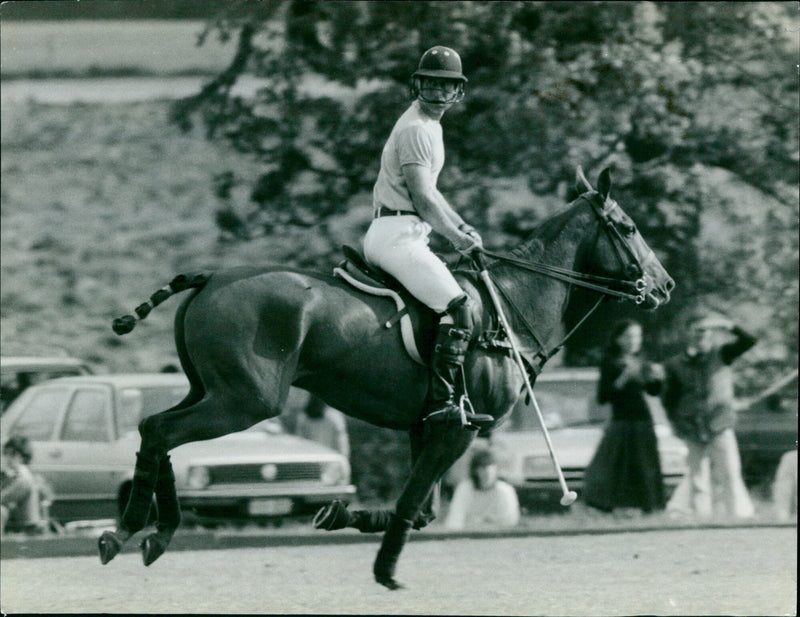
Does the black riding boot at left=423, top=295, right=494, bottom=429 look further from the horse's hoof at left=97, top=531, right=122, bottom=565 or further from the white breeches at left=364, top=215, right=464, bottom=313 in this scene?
the horse's hoof at left=97, top=531, right=122, bottom=565

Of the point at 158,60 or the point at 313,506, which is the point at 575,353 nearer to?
the point at 313,506

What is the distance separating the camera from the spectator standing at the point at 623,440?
1166cm

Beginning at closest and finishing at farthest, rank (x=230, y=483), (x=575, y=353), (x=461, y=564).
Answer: (x=461, y=564)
(x=230, y=483)
(x=575, y=353)

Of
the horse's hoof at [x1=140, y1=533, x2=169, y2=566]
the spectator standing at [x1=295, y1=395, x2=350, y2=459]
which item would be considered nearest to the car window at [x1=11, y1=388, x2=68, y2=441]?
the spectator standing at [x1=295, y1=395, x2=350, y2=459]

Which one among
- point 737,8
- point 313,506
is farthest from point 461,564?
point 737,8

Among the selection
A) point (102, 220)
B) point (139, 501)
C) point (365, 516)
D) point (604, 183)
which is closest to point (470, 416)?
point (365, 516)

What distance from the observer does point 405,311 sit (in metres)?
6.86

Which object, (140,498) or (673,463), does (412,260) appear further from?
(673,463)

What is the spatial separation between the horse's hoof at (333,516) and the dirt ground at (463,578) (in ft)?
6.49

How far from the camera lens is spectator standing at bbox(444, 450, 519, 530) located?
11.8 m

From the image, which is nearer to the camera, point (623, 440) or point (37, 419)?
point (37, 419)

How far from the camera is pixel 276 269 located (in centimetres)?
681

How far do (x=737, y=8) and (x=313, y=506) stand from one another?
5.50 m

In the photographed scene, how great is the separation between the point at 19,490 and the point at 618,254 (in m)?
5.98
